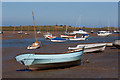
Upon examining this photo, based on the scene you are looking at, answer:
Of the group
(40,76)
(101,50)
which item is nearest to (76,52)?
(40,76)

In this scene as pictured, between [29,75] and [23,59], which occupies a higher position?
[23,59]

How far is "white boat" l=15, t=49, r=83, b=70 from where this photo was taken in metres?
17.2

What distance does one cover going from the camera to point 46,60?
57.7ft

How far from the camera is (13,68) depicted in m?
19.8

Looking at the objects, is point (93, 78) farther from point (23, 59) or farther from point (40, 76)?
point (23, 59)

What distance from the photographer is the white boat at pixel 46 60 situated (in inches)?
675

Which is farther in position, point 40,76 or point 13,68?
point 13,68

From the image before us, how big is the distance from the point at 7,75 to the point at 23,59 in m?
1.71

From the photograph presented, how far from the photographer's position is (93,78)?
624 inches

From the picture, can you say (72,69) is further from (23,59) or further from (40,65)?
(23,59)

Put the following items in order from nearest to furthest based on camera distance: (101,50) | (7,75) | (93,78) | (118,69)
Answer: (93,78)
(7,75)
(118,69)
(101,50)

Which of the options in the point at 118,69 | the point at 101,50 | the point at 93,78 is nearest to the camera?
the point at 93,78

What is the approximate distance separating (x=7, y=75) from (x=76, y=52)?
6.07 meters

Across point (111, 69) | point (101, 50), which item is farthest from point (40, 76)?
point (101, 50)
